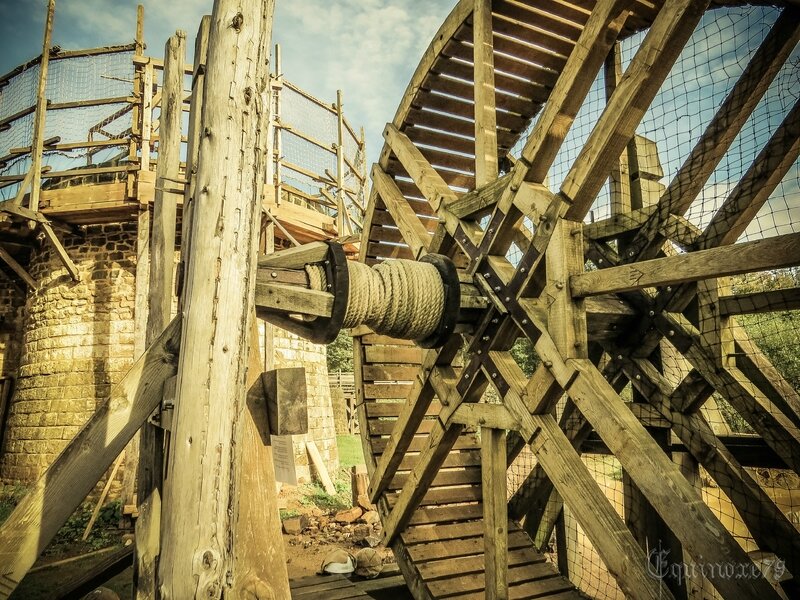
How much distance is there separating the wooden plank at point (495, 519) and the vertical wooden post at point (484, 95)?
183cm

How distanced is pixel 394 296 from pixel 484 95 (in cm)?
174

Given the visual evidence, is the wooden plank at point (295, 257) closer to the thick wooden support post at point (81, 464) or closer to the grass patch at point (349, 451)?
the thick wooden support post at point (81, 464)

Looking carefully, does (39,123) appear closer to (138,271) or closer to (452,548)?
(138,271)

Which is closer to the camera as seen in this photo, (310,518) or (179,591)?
(179,591)

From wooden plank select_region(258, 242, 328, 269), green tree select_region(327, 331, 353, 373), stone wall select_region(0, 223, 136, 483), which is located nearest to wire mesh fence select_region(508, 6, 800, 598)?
wooden plank select_region(258, 242, 328, 269)

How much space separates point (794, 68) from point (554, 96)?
78.1 inches

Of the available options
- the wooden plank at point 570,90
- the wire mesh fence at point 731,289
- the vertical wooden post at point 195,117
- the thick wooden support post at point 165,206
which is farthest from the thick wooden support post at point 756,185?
the thick wooden support post at point 165,206

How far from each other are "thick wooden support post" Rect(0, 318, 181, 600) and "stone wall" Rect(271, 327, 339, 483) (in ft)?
23.9

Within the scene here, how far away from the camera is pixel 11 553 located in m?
2.20

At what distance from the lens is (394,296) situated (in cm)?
295

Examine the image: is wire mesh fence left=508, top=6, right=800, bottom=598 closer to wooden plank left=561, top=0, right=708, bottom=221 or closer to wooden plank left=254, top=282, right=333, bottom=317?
wooden plank left=561, top=0, right=708, bottom=221

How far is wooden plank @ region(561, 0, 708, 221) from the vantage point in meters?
2.34

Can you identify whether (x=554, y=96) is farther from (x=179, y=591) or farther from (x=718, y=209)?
(x=179, y=591)

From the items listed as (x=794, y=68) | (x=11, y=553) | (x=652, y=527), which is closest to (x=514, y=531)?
(x=652, y=527)
